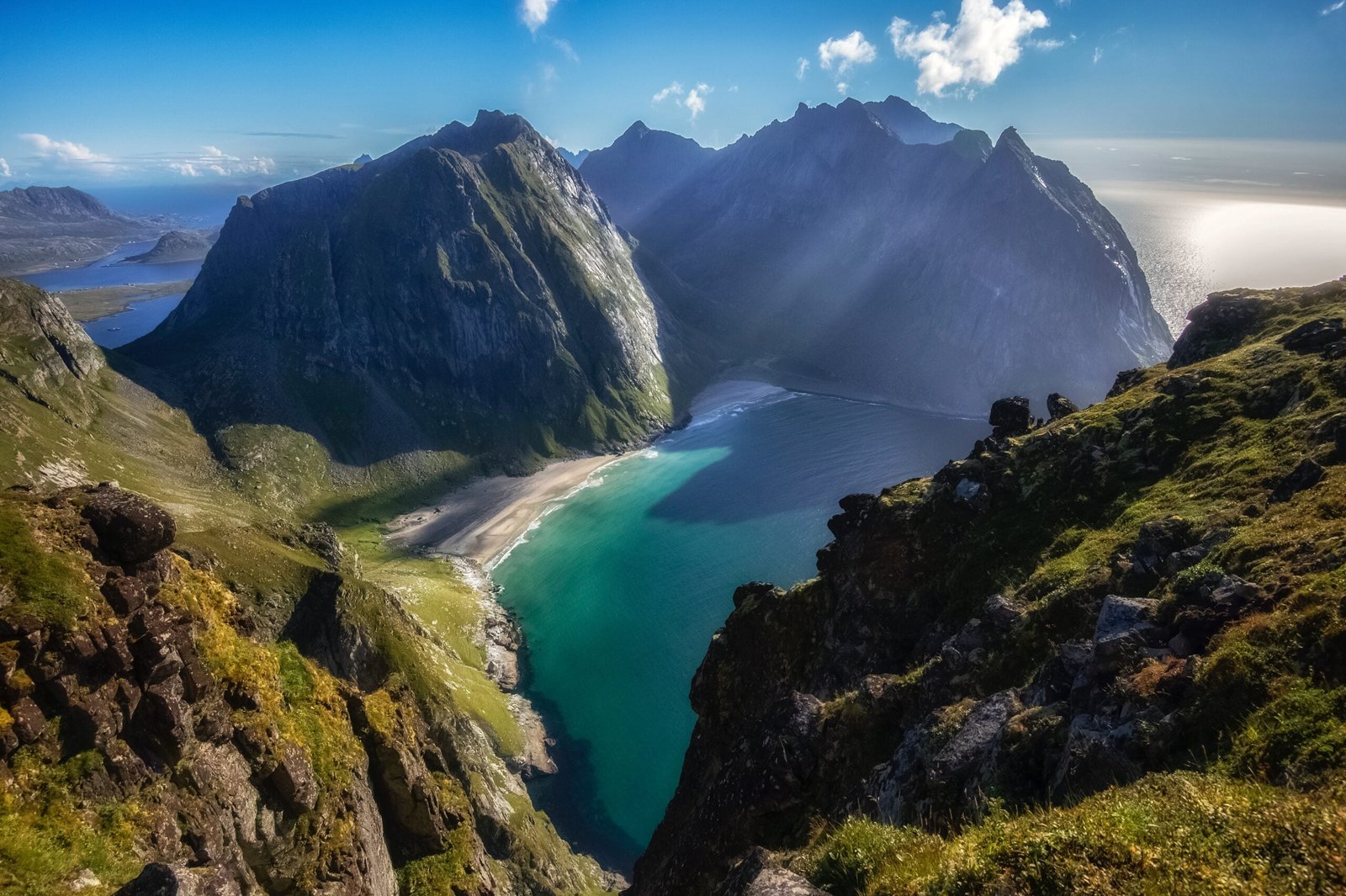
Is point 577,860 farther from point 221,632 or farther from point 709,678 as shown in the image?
point 221,632

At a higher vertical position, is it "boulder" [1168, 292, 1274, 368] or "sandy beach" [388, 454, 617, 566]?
"boulder" [1168, 292, 1274, 368]

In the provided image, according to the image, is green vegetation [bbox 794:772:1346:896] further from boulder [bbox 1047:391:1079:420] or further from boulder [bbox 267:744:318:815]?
boulder [bbox 1047:391:1079:420]

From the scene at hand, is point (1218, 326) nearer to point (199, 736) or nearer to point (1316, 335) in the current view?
point (1316, 335)

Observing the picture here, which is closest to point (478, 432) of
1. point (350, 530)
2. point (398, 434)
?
point (398, 434)

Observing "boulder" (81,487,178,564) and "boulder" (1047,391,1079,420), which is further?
"boulder" (1047,391,1079,420)

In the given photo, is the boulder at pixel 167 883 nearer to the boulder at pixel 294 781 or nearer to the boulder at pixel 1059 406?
the boulder at pixel 294 781

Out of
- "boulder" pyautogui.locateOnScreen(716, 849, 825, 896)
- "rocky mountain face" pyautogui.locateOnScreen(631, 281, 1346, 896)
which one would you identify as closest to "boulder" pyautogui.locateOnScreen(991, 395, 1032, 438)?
"rocky mountain face" pyautogui.locateOnScreen(631, 281, 1346, 896)

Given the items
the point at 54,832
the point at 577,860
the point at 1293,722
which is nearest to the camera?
the point at 1293,722
